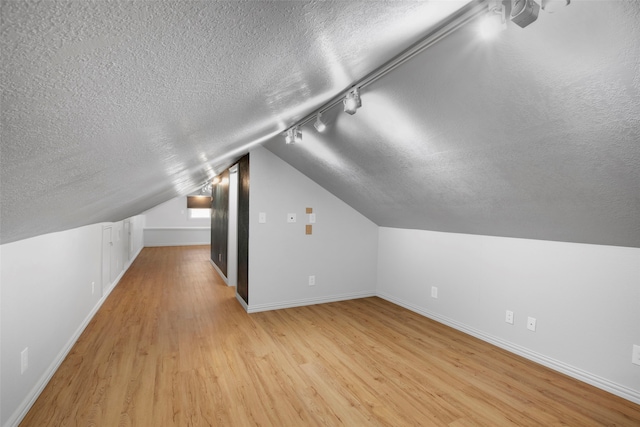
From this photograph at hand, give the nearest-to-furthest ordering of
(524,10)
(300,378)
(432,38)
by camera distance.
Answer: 1. (524,10)
2. (432,38)
3. (300,378)

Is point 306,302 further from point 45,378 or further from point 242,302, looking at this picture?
point 45,378

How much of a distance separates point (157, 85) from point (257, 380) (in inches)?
90.8

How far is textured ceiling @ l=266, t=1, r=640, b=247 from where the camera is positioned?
51.2 inches

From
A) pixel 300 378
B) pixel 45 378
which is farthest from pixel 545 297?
pixel 45 378

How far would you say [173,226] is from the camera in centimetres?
1092

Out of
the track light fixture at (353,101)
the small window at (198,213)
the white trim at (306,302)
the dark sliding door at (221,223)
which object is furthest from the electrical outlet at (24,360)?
the small window at (198,213)

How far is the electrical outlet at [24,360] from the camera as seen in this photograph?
1.92m

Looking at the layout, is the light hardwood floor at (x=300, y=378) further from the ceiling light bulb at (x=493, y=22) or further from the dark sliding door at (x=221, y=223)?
the ceiling light bulb at (x=493, y=22)

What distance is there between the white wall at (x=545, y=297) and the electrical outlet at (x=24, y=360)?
3656mm

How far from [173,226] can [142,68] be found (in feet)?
37.3

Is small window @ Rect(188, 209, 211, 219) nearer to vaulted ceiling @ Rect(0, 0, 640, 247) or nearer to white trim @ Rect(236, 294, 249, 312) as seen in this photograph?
white trim @ Rect(236, 294, 249, 312)

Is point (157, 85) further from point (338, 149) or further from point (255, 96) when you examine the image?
point (338, 149)

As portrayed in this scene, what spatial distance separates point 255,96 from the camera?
1.21m

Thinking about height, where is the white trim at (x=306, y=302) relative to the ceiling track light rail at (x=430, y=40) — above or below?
below
